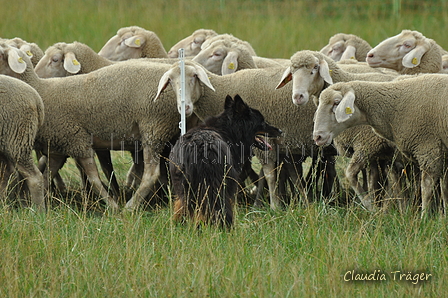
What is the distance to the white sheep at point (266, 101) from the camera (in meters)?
6.41

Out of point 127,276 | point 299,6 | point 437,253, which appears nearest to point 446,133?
point 437,253

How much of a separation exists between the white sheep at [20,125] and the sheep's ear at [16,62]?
0.82 meters

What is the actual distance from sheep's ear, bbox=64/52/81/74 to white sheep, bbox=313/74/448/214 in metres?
2.99

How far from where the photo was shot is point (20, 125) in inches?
224

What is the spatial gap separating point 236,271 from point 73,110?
3.15 meters

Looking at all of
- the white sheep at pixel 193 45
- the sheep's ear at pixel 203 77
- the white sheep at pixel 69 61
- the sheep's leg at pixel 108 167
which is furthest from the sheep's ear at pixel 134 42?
the sheep's ear at pixel 203 77

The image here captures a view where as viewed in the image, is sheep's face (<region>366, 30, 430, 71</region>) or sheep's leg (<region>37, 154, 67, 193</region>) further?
sheep's leg (<region>37, 154, 67, 193</region>)

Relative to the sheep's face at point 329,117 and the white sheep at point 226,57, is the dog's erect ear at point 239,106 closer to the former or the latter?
the sheep's face at point 329,117

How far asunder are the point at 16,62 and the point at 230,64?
7.00 ft

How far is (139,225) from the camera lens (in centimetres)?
481

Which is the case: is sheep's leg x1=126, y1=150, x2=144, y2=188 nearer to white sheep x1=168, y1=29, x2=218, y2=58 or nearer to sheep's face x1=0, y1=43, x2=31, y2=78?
sheep's face x1=0, y1=43, x2=31, y2=78

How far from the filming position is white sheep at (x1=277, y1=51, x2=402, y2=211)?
6008 millimetres

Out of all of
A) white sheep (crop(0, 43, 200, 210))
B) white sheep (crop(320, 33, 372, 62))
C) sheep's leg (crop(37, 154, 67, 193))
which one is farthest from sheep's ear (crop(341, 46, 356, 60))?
sheep's leg (crop(37, 154, 67, 193))

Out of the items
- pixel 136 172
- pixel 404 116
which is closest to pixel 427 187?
pixel 404 116
